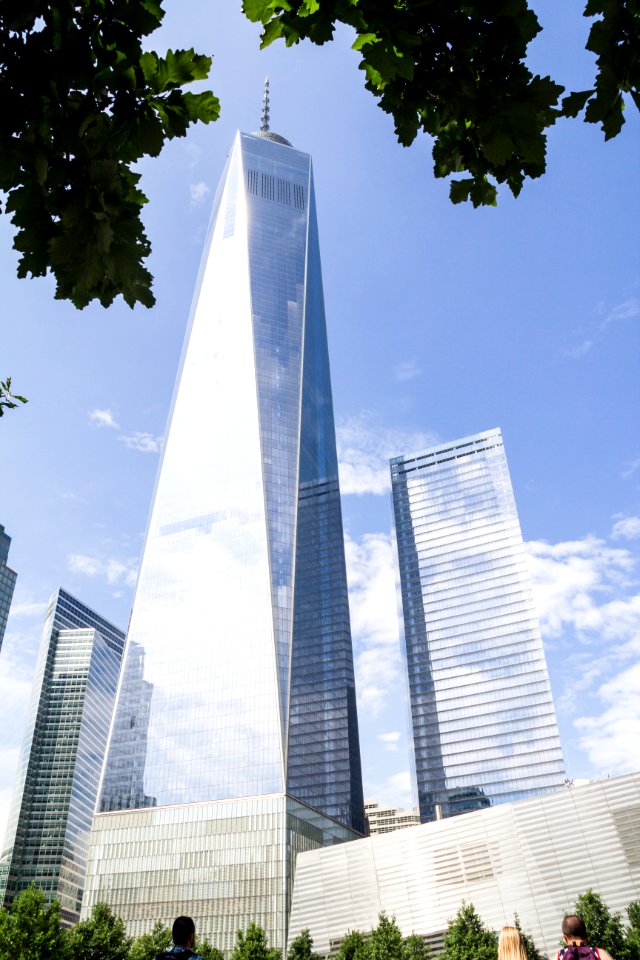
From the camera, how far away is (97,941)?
50.5m

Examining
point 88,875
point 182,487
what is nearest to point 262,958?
point 88,875

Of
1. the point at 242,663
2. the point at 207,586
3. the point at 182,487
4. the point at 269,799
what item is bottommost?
the point at 269,799

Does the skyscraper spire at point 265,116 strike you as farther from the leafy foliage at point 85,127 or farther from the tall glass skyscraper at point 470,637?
the leafy foliage at point 85,127

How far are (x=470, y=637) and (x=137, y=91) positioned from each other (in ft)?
515

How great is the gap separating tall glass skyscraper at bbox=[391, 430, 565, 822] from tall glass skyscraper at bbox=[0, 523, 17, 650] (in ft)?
293

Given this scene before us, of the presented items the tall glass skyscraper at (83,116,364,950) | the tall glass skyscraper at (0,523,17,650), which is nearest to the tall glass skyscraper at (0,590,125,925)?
the tall glass skyscraper at (0,523,17,650)

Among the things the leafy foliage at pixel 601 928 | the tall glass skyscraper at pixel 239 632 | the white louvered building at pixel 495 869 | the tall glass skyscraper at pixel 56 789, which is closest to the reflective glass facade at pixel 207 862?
the tall glass skyscraper at pixel 239 632

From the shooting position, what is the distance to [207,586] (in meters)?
111

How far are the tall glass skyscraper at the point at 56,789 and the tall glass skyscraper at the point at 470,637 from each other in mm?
91746

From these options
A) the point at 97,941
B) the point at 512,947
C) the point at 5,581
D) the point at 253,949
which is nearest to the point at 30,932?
the point at 97,941

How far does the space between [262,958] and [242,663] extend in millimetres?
49987

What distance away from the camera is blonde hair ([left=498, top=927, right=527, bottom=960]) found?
7.09 m

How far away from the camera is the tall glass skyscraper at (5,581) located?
16300cm

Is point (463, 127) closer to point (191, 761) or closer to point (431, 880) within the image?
point (431, 880)
